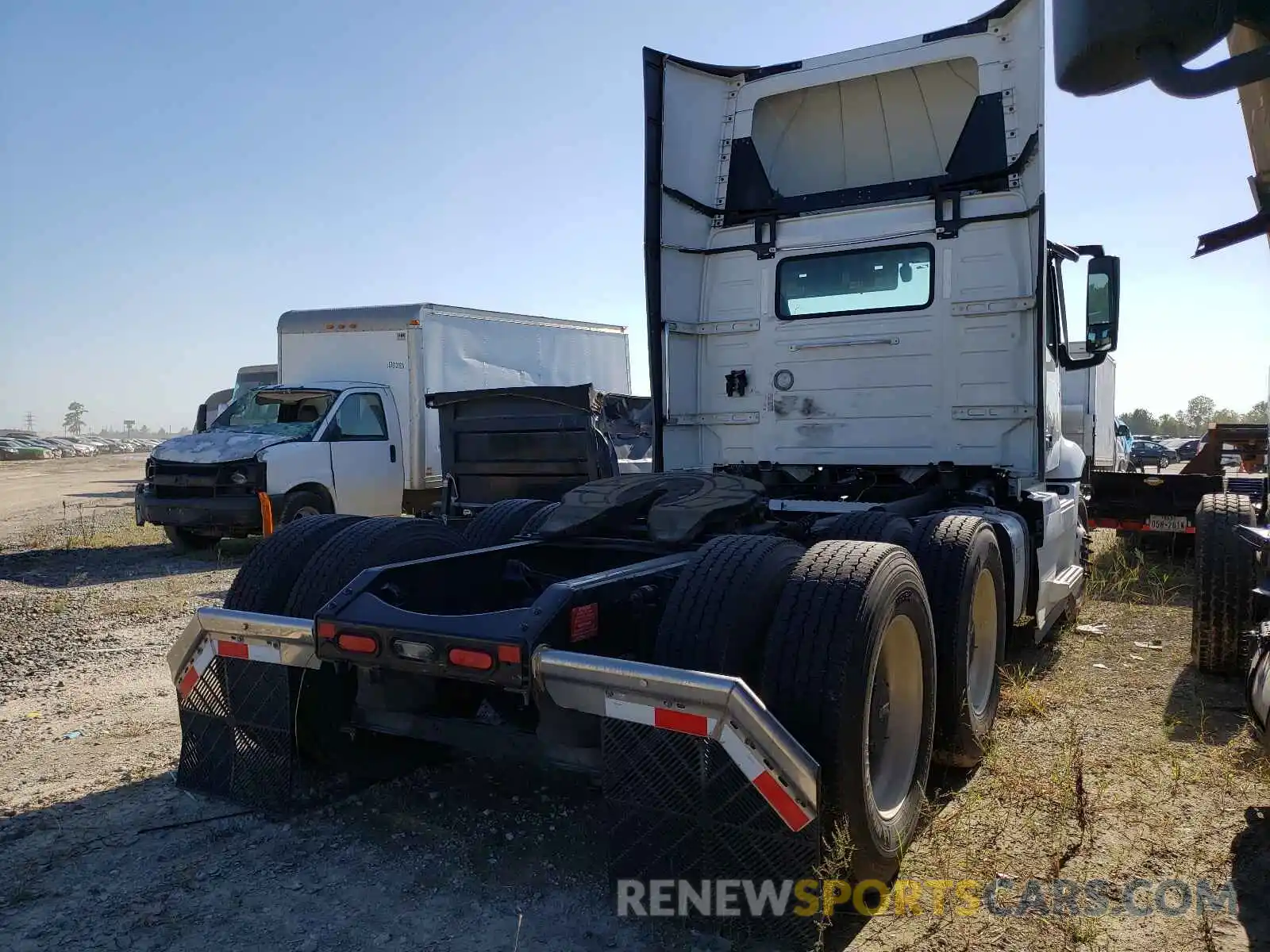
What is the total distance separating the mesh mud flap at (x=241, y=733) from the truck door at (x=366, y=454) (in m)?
7.67

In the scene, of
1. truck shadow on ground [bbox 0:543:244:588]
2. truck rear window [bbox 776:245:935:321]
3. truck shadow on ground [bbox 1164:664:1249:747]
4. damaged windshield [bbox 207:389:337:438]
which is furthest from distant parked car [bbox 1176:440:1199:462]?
truck shadow on ground [bbox 0:543:244:588]

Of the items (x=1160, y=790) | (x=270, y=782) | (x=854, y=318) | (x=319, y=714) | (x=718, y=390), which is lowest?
(x=1160, y=790)

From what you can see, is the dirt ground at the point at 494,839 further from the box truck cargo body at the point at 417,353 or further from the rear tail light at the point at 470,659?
the box truck cargo body at the point at 417,353

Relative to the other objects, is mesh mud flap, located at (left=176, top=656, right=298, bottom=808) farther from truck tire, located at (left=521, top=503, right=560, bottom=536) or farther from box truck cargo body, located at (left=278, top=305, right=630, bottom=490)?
box truck cargo body, located at (left=278, top=305, right=630, bottom=490)

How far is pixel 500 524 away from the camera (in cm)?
520

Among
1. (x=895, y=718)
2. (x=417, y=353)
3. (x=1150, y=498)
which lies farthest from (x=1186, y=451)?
(x=895, y=718)

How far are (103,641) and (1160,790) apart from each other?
21.9 ft

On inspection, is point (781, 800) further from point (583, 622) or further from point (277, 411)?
point (277, 411)

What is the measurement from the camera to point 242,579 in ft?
13.7

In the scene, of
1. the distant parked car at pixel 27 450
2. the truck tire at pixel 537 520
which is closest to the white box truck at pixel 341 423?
the truck tire at pixel 537 520

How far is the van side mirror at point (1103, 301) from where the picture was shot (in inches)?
235

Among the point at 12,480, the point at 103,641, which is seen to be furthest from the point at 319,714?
the point at 12,480

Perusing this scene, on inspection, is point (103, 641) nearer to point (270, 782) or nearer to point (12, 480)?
point (270, 782)

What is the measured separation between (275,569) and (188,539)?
8219 millimetres
